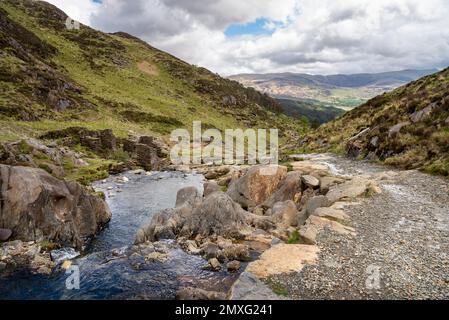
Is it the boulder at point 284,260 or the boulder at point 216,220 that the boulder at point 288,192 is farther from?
the boulder at point 284,260

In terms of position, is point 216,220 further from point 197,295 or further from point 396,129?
point 396,129

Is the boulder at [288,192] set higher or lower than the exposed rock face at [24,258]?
higher

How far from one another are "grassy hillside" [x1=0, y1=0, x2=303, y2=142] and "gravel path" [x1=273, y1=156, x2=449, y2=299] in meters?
53.5

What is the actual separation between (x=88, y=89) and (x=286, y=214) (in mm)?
124231

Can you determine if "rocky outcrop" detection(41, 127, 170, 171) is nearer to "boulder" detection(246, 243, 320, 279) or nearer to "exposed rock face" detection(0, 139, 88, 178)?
"exposed rock face" detection(0, 139, 88, 178)

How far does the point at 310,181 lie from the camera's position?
103ft

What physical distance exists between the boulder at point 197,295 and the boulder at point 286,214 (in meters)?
11.6

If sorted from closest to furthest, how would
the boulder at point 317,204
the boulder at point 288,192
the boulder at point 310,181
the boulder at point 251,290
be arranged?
the boulder at point 251,290
the boulder at point 317,204
the boulder at point 310,181
the boulder at point 288,192

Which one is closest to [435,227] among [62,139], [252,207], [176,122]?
[252,207]

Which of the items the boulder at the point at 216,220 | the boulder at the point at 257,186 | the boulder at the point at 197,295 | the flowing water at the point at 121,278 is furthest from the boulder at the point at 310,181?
the boulder at the point at 197,295

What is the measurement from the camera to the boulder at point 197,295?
15008mm

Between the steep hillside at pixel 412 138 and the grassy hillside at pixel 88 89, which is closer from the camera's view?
the steep hillside at pixel 412 138

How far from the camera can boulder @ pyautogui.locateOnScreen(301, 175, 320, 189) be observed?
30844 millimetres

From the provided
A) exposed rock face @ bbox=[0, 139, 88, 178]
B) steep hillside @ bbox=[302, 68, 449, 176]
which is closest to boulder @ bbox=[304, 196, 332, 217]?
steep hillside @ bbox=[302, 68, 449, 176]
